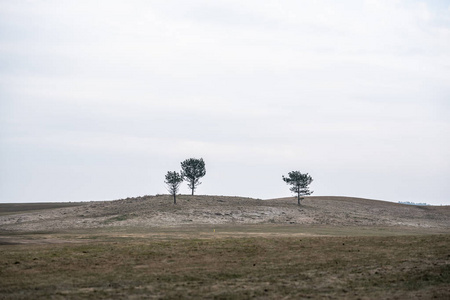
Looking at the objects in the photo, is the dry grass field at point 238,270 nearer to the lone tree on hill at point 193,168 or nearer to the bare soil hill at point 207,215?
the bare soil hill at point 207,215

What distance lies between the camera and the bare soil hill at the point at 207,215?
257 ft

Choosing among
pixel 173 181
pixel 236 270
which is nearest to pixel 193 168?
pixel 173 181

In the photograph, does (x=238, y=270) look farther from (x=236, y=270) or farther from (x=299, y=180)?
(x=299, y=180)

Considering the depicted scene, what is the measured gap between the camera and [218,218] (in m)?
82.6

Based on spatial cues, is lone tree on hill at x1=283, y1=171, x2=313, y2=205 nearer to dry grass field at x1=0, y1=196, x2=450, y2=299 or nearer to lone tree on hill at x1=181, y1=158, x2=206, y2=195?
lone tree on hill at x1=181, y1=158, x2=206, y2=195

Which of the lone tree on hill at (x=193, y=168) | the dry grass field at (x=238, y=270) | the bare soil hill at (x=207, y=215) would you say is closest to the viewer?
the dry grass field at (x=238, y=270)

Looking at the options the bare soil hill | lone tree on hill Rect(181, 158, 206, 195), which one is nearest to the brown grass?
the bare soil hill

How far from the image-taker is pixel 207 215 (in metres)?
84.6

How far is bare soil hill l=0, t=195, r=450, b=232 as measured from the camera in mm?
78438

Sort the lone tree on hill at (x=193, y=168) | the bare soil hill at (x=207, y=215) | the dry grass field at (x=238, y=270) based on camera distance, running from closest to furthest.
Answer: the dry grass field at (x=238, y=270) < the bare soil hill at (x=207, y=215) < the lone tree on hill at (x=193, y=168)

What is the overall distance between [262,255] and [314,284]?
29.9 feet

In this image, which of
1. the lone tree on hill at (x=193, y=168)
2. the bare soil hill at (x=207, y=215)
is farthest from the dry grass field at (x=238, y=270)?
the lone tree on hill at (x=193, y=168)

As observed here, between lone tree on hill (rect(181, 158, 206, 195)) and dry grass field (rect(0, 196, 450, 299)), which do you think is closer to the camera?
dry grass field (rect(0, 196, 450, 299))

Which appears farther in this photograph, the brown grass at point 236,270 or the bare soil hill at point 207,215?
the bare soil hill at point 207,215
